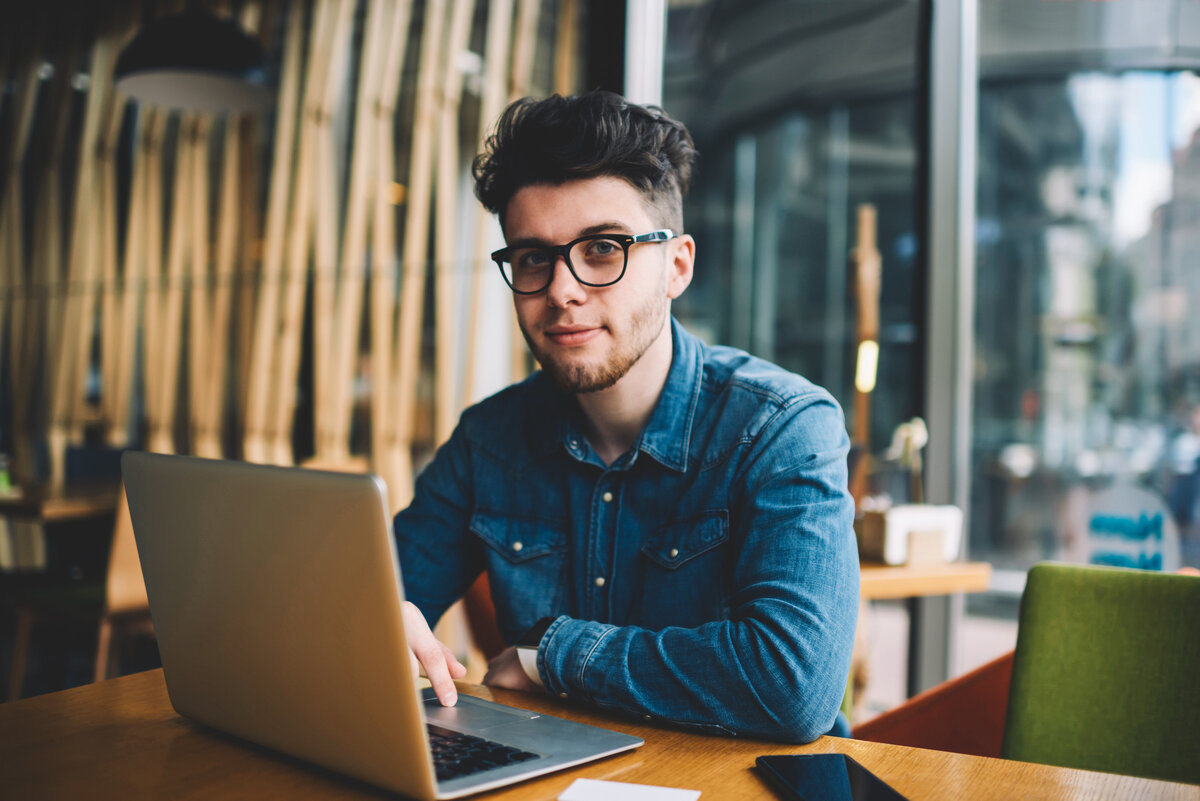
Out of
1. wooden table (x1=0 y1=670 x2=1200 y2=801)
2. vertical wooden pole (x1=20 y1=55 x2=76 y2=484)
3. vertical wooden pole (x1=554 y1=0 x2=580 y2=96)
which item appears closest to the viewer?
wooden table (x1=0 y1=670 x2=1200 y2=801)

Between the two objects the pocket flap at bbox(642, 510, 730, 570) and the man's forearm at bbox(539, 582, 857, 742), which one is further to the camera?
the pocket flap at bbox(642, 510, 730, 570)

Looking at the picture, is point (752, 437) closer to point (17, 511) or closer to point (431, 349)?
point (431, 349)

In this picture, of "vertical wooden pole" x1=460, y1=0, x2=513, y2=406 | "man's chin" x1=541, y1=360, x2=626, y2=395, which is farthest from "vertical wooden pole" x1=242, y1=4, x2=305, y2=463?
"man's chin" x1=541, y1=360, x2=626, y2=395

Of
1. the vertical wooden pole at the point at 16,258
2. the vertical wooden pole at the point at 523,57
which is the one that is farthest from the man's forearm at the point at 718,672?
the vertical wooden pole at the point at 16,258

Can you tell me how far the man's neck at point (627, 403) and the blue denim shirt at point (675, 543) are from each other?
0.03m

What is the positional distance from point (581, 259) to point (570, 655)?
63 centimetres

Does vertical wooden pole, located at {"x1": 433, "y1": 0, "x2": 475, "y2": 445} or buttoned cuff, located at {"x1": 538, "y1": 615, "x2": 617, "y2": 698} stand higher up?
vertical wooden pole, located at {"x1": 433, "y1": 0, "x2": 475, "y2": 445}

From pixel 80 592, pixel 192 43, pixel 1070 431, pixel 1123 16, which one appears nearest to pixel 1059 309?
pixel 1070 431

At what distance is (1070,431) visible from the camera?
4.44 meters

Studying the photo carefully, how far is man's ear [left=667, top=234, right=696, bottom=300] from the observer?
1.57 metres

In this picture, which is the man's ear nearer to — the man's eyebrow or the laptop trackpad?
the man's eyebrow

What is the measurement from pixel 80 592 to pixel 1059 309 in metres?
4.53

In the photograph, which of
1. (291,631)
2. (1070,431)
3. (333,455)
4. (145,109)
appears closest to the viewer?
(291,631)

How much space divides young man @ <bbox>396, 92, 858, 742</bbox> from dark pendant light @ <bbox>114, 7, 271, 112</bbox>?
223 cm
